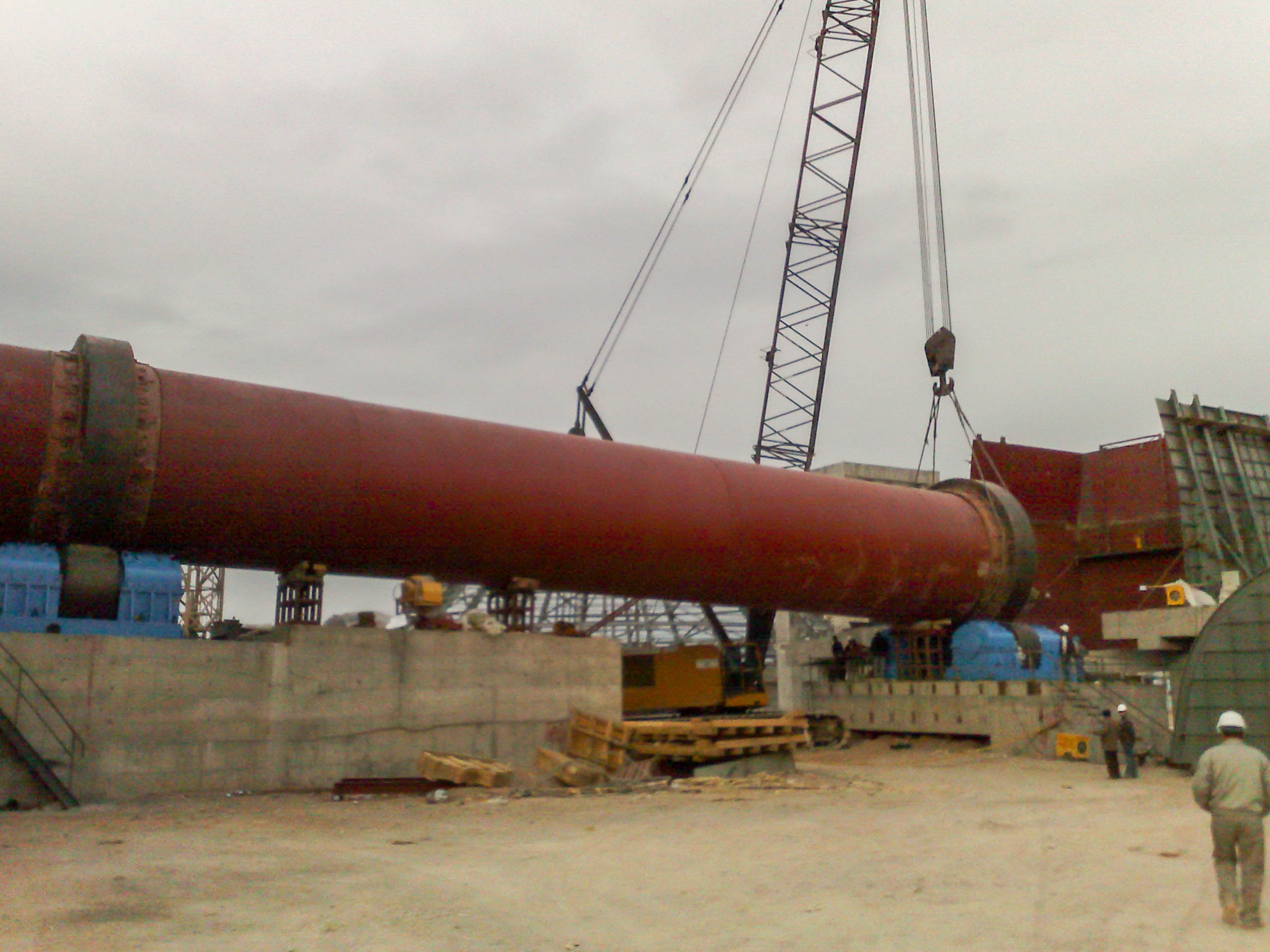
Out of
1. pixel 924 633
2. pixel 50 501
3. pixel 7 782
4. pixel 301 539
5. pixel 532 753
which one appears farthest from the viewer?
pixel 924 633

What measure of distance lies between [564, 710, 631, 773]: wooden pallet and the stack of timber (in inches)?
6.6

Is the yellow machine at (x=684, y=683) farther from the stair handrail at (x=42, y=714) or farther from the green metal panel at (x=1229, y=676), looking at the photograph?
the stair handrail at (x=42, y=714)

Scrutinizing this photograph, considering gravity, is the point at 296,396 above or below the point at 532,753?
above

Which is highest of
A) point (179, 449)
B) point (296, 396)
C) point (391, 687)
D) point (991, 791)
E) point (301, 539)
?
point (296, 396)

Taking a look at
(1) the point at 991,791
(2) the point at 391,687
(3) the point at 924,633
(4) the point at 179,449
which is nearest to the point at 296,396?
(4) the point at 179,449

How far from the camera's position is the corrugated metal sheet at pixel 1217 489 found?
1550 inches

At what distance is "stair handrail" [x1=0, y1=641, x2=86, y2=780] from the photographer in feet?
52.8

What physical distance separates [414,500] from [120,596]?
5.62 m

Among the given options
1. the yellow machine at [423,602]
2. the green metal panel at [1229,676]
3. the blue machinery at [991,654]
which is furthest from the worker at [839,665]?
the yellow machine at [423,602]

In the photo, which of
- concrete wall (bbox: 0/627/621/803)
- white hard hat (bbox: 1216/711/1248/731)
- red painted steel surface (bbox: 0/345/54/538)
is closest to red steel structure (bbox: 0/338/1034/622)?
red painted steel surface (bbox: 0/345/54/538)

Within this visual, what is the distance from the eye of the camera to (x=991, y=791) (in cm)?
2042

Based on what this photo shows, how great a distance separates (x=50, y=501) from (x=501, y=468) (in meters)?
7.62

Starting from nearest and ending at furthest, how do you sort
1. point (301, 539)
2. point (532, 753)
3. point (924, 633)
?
point (301, 539), point (532, 753), point (924, 633)

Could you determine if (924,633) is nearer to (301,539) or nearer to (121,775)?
(301,539)
